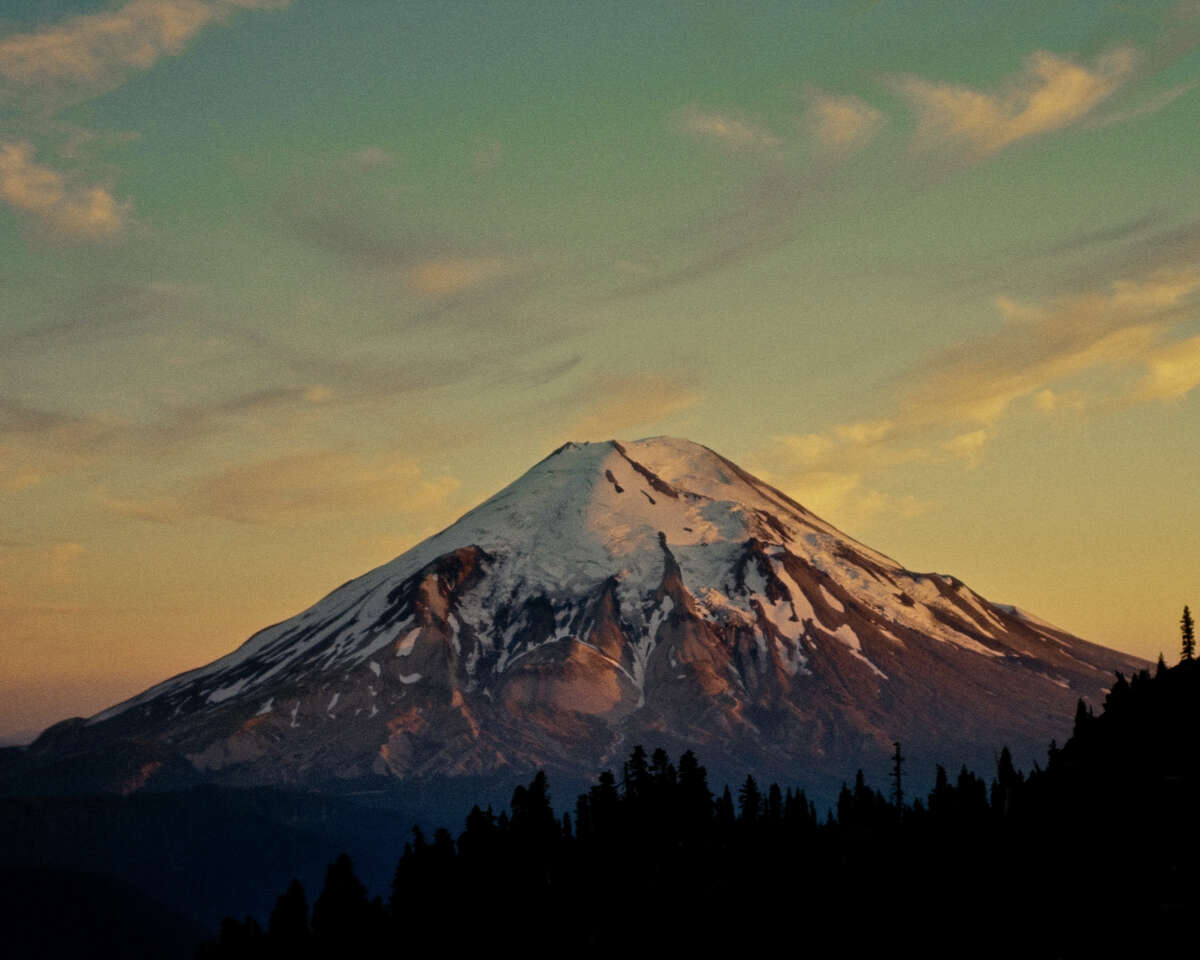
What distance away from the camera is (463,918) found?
5162 inches

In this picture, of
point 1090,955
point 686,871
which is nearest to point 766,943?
point 686,871

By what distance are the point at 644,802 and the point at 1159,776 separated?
2051 inches

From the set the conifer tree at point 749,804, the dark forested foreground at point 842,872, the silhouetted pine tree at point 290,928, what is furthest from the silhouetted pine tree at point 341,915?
the conifer tree at point 749,804

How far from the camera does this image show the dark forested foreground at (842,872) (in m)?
101

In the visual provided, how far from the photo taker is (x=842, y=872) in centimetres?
12769

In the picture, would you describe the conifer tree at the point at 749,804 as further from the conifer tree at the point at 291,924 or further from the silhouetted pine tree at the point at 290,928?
the silhouetted pine tree at the point at 290,928

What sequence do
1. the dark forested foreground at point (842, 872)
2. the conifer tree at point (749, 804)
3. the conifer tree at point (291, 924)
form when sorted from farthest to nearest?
1. the conifer tree at point (749, 804)
2. the conifer tree at point (291, 924)
3. the dark forested foreground at point (842, 872)

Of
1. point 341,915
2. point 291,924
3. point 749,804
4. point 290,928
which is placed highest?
point 749,804

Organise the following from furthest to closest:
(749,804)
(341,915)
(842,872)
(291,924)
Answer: (749,804) < (842,872) < (291,924) < (341,915)

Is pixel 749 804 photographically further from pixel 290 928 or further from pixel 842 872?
pixel 290 928

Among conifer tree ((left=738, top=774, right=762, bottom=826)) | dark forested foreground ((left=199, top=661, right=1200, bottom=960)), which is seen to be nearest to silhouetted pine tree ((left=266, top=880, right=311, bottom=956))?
dark forested foreground ((left=199, top=661, right=1200, bottom=960))

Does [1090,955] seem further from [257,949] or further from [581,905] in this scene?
[257,949]

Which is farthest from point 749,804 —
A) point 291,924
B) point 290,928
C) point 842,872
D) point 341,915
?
point 290,928

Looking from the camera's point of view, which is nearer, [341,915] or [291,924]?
[341,915]
